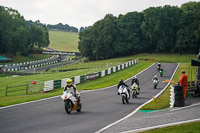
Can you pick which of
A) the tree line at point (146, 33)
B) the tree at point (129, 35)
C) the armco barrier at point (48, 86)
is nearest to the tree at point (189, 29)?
the tree line at point (146, 33)

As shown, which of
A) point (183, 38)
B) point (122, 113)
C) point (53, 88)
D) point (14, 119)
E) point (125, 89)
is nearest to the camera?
point (14, 119)

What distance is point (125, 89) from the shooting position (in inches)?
803

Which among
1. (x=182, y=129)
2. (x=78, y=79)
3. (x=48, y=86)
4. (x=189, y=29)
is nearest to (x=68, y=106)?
(x=182, y=129)

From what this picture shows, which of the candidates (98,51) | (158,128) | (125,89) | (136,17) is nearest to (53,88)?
(125,89)

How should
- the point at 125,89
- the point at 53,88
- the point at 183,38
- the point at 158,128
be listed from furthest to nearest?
the point at 183,38, the point at 53,88, the point at 125,89, the point at 158,128

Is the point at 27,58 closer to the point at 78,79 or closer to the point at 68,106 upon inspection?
the point at 78,79

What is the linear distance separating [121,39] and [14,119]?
316 ft

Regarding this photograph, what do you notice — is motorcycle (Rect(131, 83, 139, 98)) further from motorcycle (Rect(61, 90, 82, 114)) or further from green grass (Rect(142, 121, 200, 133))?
green grass (Rect(142, 121, 200, 133))

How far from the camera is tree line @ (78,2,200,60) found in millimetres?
99312

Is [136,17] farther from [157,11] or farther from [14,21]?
[14,21]

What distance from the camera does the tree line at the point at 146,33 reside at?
9931 centimetres

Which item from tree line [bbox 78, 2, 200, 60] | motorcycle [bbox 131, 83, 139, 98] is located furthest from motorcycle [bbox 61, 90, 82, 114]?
tree line [bbox 78, 2, 200, 60]

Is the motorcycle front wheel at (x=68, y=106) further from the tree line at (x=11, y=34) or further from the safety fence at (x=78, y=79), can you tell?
the tree line at (x=11, y=34)

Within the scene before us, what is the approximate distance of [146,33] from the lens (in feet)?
344
